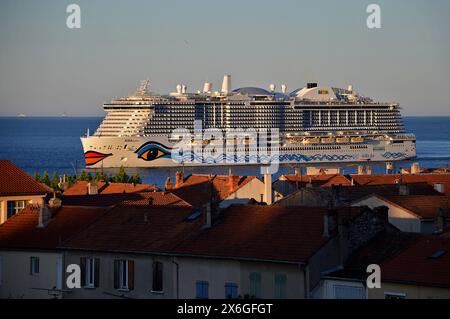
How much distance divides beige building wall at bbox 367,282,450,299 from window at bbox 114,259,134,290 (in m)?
4.65

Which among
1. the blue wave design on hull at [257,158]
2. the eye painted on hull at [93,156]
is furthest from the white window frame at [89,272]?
the eye painted on hull at [93,156]

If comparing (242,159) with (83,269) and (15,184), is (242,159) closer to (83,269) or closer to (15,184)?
(15,184)

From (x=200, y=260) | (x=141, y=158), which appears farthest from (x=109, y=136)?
(x=200, y=260)

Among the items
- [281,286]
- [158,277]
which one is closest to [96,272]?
[158,277]

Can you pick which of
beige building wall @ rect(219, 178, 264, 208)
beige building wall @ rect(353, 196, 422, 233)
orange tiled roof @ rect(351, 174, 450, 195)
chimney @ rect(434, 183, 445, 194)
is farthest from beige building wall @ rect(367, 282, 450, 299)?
beige building wall @ rect(219, 178, 264, 208)

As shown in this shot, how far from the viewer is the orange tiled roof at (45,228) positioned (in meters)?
24.5

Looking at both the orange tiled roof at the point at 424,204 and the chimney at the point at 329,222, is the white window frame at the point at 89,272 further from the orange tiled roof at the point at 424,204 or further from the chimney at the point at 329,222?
the orange tiled roof at the point at 424,204

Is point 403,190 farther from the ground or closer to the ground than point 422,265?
farther from the ground

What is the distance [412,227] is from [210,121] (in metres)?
109

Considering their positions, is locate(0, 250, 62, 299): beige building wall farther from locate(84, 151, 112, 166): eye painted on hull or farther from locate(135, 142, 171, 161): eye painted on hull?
locate(135, 142, 171, 161): eye painted on hull

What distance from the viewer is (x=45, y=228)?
25.4m

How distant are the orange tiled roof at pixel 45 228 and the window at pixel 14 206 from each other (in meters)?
3.67

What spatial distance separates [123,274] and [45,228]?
12.3 feet
